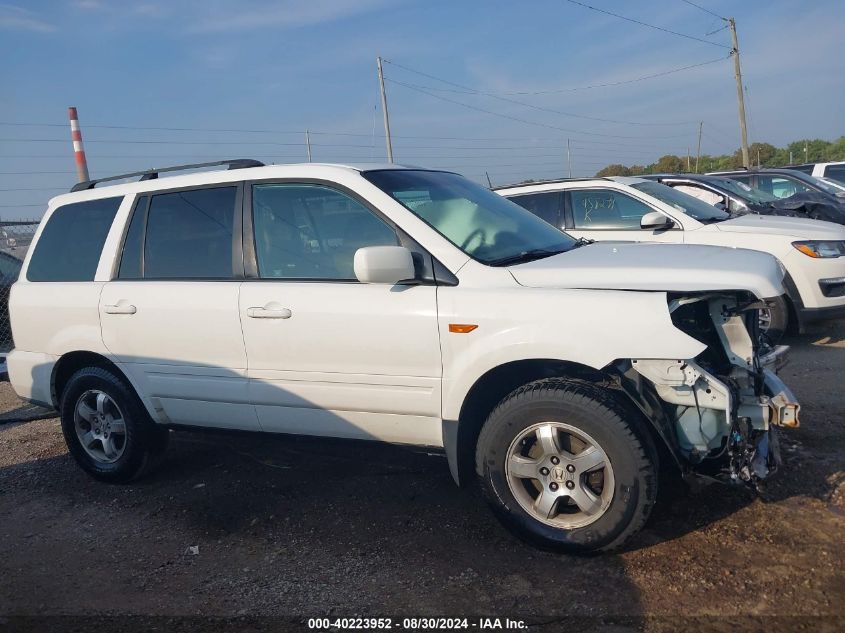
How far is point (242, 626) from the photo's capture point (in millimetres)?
3150

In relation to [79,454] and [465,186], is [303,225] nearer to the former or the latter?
[465,186]

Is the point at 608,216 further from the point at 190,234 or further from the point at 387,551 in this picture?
the point at 387,551

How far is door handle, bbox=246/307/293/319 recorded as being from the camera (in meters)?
3.99

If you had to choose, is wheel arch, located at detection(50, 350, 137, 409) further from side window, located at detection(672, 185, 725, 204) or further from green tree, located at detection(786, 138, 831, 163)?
green tree, located at detection(786, 138, 831, 163)

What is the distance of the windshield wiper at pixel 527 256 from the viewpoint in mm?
3819

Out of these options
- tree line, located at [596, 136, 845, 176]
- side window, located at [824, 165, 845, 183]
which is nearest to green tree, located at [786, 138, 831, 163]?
tree line, located at [596, 136, 845, 176]

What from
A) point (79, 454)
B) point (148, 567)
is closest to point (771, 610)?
point (148, 567)

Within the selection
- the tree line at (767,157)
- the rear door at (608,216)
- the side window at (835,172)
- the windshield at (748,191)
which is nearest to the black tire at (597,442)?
the rear door at (608,216)

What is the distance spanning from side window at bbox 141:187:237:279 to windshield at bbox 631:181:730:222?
4.88 metres

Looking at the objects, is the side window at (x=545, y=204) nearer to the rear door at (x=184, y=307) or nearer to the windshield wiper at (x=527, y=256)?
the windshield wiper at (x=527, y=256)

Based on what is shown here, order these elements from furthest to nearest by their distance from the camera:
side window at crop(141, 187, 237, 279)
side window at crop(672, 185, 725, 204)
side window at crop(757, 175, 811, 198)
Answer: side window at crop(757, 175, 811, 198) → side window at crop(672, 185, 725, 204) → side window at crop(141, 187, 237, 279)

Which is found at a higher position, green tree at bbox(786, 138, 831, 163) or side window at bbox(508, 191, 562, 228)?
green tree at bbox(786, 138, 831, 163)

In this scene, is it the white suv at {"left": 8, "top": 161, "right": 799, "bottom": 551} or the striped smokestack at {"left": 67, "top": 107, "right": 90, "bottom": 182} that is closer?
the white suv at {"left": 8, "top": 161, "right": 799, "bottom": 551}

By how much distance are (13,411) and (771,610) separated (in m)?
6.97
